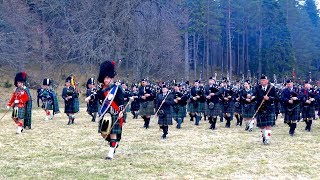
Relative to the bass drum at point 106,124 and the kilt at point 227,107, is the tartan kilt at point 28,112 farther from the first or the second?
the kilt at point 227,107

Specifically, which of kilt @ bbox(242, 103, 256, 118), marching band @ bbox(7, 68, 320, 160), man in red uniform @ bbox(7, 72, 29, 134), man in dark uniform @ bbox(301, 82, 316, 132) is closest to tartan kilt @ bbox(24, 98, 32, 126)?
marching band @ bbox(7, 68, 320, 160)

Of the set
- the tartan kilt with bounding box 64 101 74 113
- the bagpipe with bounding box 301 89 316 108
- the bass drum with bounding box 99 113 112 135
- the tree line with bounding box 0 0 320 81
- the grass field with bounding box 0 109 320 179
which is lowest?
the grass field with bounding box 0 109 320 179

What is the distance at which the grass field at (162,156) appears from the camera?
764 centimetres

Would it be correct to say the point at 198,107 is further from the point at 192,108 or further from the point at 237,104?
the point at 237,104

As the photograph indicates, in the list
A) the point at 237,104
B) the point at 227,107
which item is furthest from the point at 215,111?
the point at 237,104

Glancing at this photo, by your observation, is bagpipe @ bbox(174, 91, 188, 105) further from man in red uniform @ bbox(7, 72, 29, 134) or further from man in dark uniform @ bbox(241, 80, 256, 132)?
man in red uniform @ bbox(7, 72, 29, 134)

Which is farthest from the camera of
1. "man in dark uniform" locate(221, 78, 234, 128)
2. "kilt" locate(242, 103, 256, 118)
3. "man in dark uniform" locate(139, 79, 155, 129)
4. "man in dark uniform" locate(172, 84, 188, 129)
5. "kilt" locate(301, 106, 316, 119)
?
"man in dark uniform" locate(221, 78, 234, 128)

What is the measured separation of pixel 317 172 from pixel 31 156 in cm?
604

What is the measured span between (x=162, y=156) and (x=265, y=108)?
3.46 meters

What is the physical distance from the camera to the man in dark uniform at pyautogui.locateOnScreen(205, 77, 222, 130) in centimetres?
1466

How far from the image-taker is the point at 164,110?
12344 millimetres

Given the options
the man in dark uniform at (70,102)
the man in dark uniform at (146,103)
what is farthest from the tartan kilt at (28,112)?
the man in dark uniform at (146,103)

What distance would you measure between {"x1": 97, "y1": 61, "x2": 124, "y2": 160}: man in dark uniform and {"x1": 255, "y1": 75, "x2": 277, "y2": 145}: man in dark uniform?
405 centimetres

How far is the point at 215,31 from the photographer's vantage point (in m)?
46.1
